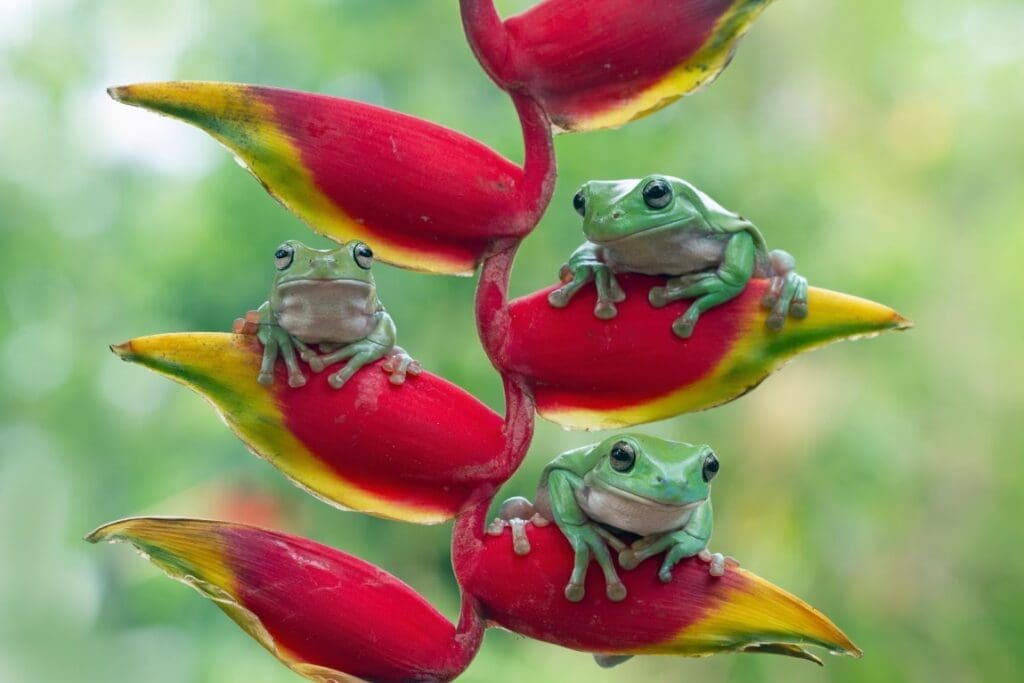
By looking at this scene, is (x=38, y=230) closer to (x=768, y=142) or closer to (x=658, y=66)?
(x=768, y=142)

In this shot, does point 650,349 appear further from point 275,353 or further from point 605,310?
point 275,353

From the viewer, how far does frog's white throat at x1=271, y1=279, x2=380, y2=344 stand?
26.7 inches

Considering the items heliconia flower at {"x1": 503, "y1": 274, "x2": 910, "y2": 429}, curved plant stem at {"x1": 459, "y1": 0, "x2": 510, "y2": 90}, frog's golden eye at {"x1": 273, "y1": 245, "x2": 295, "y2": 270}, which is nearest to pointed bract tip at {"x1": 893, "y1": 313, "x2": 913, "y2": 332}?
heliconia flower at {"x1": 503, "y1": 274, "x2": 910, "y2": 429}

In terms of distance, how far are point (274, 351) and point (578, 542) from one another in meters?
0.18

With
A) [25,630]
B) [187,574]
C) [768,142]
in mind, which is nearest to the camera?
[187,574]

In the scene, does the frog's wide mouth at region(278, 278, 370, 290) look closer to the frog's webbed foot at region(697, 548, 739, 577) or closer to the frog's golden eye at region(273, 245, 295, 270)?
the frog's golden eye at region(273, 245, 295, 270)

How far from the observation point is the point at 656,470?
0.71m

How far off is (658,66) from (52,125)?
→ 9.23 feet

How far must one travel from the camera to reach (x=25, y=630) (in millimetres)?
2037

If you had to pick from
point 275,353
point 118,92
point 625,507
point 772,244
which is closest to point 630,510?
point 625,507

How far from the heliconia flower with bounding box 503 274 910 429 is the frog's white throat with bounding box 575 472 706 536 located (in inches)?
2.0

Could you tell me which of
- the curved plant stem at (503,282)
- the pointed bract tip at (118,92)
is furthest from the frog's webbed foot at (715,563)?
the pointed bract tip at (118,92)

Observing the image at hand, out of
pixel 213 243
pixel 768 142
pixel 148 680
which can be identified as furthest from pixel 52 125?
pixel 768 142

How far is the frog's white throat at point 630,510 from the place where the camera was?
0.69m
